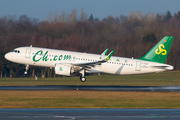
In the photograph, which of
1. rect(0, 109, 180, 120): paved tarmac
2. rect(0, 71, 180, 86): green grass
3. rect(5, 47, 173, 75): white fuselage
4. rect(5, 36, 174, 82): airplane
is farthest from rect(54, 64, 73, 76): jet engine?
rect(0, 109, 180, 120): paved tarmac

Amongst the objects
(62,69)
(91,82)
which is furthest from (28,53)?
(91,82)

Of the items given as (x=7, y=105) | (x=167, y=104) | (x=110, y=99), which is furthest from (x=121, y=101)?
(x=7, y=105)

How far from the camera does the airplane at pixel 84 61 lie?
4038 cm

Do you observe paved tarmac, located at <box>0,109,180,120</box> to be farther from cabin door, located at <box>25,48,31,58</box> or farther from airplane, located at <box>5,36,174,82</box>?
cabin door, located at <box>25,48,31,58</box>

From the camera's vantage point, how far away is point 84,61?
41.3 m

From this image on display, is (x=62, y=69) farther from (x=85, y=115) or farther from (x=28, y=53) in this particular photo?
(x=85, y=115)

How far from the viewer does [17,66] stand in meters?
74.8

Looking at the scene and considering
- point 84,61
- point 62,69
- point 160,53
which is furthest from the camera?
point 160,53

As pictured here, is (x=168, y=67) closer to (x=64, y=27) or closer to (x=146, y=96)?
(x=146, y=96)

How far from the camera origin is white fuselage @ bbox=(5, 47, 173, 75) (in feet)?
133

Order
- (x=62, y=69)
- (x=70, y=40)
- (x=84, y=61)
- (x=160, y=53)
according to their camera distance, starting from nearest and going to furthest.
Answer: (x=62, y=69) → (x=84, y=61) → (x=160, y=53) → (x=70, y=40)

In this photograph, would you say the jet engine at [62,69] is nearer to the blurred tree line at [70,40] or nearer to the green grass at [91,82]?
the green grass at [91,82]

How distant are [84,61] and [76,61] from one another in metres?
1.06

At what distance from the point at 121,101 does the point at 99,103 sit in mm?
2273
